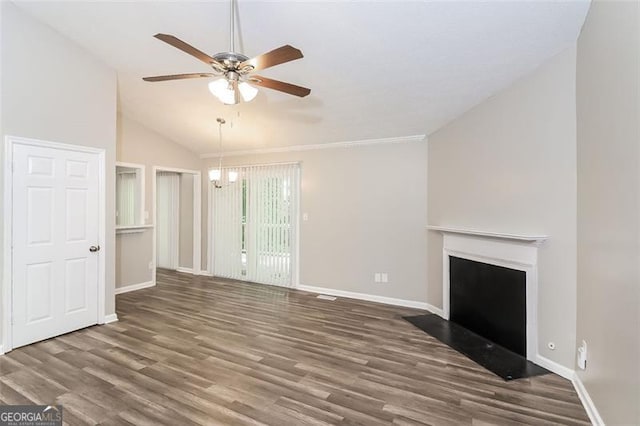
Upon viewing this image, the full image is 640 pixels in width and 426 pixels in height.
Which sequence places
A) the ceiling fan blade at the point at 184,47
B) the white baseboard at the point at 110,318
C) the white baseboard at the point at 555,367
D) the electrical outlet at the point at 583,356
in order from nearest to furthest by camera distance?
1. the ceiling fan blade at the point at 184,47
2. the electrical outlet at the point at 583,356
3. the white baseboard at the point at 555,367
4. the white baseboard at the point at 110,318

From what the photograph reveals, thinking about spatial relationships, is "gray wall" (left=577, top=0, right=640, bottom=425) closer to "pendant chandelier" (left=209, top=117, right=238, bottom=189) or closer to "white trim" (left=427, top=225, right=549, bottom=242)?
"white trim" (left=427, top=225, right=549, bottom=242)

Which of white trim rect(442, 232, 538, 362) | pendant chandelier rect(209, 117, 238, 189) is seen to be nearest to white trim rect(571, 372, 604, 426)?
white trim rect(442, 232, 538, 362)

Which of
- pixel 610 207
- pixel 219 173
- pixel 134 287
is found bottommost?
pixel 134 287

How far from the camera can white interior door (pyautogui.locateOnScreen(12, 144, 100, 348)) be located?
10.9 feet

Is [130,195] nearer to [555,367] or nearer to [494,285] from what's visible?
[494,285]

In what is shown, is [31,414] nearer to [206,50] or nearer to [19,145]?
[19,145]

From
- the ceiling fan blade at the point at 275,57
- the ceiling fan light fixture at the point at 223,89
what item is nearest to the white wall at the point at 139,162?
the ceiling fan light fixture at the point at 223,89

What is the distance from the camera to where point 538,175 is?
3.00 m

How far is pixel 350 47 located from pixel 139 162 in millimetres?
4444

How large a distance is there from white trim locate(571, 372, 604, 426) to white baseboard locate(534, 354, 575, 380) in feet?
0.14

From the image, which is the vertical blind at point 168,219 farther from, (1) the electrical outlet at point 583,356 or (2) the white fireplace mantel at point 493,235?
(1) the electrical outlet at point 583,356

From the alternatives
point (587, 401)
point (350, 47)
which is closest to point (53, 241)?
point (350, 47)

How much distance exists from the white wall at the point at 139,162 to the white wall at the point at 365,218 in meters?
2.40

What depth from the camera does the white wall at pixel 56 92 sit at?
10.5 feet
